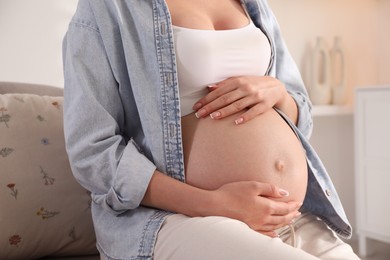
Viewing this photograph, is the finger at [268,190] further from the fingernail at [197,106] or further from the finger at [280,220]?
the fingernail at [197,106]

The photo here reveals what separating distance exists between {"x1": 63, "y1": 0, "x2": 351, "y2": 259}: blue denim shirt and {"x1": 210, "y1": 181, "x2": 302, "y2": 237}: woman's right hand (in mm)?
104

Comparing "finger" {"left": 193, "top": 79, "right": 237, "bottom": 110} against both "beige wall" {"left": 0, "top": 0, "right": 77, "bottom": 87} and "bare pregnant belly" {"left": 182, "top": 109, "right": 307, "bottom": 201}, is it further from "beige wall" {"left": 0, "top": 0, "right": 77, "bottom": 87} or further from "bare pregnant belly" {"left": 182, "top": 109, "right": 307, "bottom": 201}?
"beige wall" {"left": 0, "top": 0, "right": 77, "bottom": 87}

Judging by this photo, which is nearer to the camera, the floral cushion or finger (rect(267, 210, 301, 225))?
finger (rect(267, 210, 301, 225))

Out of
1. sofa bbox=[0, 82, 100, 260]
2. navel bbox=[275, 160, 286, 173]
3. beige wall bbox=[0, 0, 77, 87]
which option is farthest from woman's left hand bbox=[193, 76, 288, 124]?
beige wall bbox=[0, 0, 77, 87]

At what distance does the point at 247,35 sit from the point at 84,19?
13.6 inches

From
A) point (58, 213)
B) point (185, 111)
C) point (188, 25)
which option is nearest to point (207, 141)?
point (185, 111)

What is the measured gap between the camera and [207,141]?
98 centimetres

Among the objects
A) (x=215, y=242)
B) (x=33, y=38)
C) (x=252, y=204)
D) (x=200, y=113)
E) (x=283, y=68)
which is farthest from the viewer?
(x=33, y=38)

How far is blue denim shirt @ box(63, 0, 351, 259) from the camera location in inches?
36.3

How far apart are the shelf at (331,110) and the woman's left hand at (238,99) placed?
5.30 feet

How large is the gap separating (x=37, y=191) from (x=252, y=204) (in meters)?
0.47

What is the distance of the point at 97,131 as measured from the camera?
3.08ft

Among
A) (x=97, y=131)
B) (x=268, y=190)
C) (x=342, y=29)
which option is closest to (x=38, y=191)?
(x=97, y=131)

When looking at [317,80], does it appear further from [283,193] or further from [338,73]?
[283,193]
